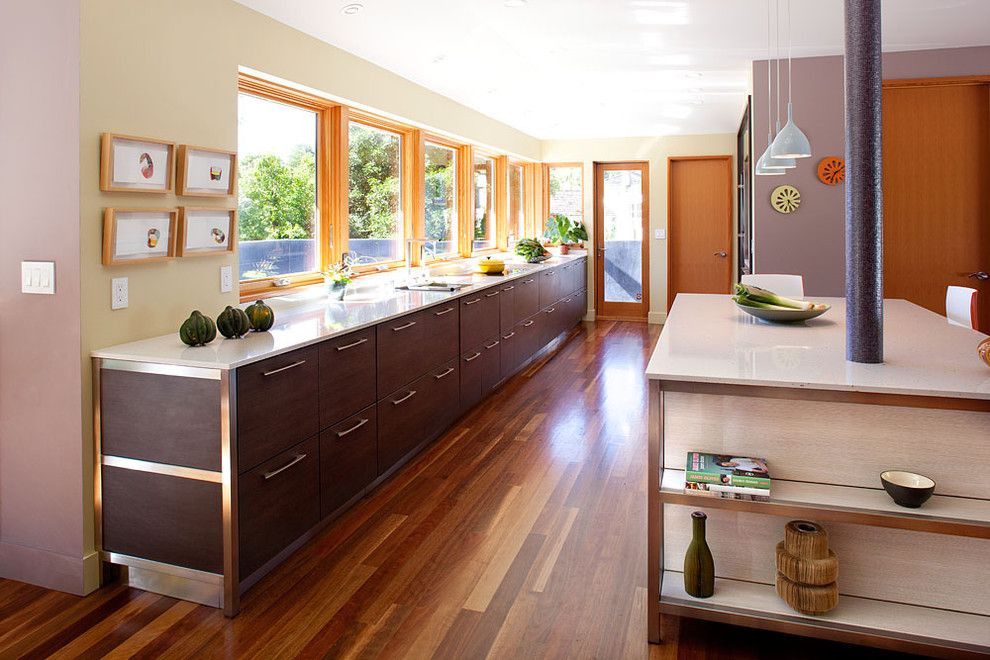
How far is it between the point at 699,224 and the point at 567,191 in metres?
1.68

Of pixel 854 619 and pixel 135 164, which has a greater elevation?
pixel 135 164

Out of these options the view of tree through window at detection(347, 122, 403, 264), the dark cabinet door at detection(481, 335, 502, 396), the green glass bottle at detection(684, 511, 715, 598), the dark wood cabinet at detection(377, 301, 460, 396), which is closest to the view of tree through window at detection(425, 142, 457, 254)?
the view of tree through window at detection(347, 122, 403, 264)

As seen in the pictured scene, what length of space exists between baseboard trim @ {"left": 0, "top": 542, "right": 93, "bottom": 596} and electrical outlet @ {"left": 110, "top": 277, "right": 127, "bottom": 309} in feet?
2.88

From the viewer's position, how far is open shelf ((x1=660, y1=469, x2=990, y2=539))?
1967 millimetres

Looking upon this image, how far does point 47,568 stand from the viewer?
2.62 m

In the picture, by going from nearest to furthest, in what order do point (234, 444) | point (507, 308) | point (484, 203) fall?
point (234, 444), point (507, 308), point (484, 203)

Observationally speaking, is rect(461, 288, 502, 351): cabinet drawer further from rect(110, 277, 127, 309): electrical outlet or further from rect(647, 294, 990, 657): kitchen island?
rect(647, 294, 990, 657): kitchen island

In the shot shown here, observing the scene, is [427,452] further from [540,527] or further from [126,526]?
[126,526]

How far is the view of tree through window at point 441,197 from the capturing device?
6168mm

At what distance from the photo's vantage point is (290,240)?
13.4 feet

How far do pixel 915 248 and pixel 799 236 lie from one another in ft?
2.49

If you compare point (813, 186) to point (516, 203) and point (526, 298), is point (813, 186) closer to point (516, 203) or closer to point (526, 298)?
point (526, 298)

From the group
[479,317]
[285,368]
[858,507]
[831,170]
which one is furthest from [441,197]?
[858,507]

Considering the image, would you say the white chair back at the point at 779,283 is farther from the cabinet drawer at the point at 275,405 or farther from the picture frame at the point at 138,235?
the picture frame at the point at 138,235
